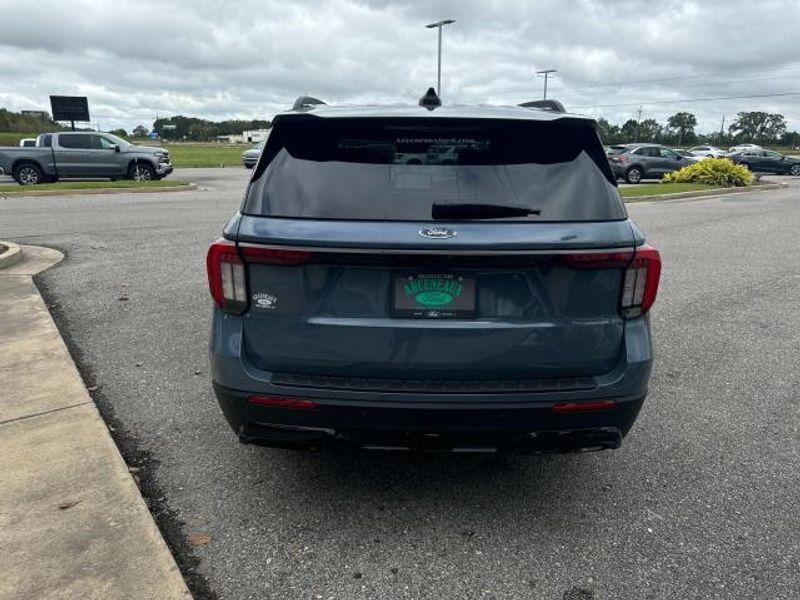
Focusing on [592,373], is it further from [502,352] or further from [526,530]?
[526,530]

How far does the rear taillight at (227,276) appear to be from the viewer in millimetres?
2553

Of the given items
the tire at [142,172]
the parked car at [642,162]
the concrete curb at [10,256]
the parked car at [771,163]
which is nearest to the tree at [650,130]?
the parked car at [771,163]

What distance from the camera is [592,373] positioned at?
2609mm

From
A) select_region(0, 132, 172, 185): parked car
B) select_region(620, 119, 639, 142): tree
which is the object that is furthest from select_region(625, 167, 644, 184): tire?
select_region(620, 119, 639, 142): tree

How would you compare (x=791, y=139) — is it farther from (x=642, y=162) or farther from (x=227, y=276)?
(x=227, y=276)

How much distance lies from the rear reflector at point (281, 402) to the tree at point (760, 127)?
4966 inches

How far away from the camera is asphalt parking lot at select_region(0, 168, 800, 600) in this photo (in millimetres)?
2545

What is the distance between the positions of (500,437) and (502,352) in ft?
1.22

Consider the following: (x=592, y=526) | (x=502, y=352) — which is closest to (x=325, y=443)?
(x=502, y=352)

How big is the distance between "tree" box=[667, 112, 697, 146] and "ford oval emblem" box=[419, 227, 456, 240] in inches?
4415

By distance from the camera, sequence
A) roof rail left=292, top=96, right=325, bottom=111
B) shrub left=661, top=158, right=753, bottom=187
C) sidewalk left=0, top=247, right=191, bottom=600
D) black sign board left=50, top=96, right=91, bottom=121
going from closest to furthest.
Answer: sidewalk left=0, top=247, right=191, bottom=600
roof rail left=292, top=96, right=325, bottom=111
shrub left=661, top=158, right=753, bottom=187
black sign board left=50, top=96, right=91, bottom=121

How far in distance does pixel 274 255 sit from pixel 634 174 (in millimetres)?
27641

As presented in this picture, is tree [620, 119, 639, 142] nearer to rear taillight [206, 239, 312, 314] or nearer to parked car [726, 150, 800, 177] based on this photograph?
parked car [726, 150, 800, 177]

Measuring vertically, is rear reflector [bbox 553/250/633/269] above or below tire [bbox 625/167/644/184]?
above
